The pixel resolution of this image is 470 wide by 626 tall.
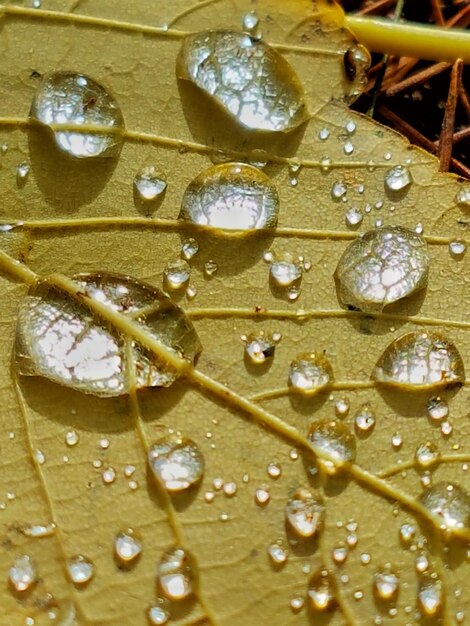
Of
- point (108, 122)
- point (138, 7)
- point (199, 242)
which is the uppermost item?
point (138, 7)

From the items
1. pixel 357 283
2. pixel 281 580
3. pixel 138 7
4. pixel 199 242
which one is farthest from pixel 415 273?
pixel 138 7

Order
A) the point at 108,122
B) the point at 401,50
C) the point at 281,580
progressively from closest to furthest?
the point at 281,580, the point at 108,122, the point at 401,50

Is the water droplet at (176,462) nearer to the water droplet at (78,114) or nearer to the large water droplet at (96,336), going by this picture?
the large water droplet at (96,336)

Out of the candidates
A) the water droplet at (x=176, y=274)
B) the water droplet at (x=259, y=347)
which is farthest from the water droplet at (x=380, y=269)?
the water droplet at (x=176, y=274)

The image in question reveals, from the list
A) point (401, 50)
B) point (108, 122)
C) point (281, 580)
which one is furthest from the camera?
point (401, 50)

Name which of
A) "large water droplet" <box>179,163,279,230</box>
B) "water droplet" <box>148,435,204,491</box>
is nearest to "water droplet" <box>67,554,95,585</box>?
"water droplet" <box>148,435,204,491</box>

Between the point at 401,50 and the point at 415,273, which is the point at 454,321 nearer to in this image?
the point at 415,273

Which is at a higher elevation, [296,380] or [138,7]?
[138,7]
